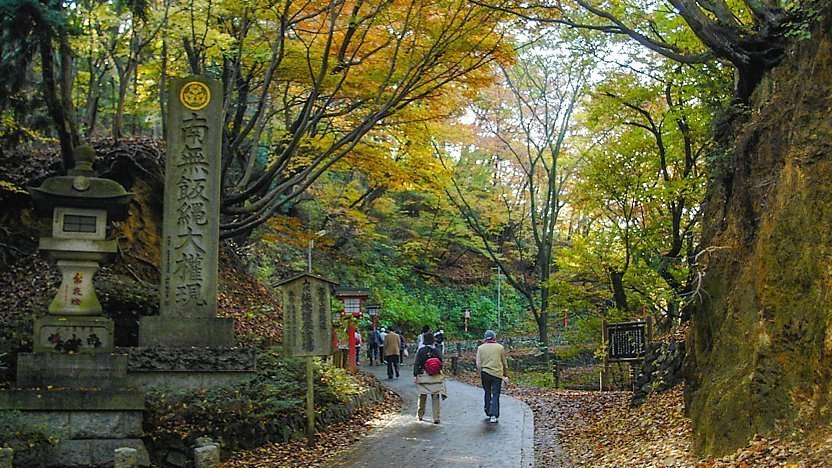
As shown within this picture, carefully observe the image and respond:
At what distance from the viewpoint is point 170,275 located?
12.3m

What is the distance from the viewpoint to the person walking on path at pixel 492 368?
41.3 feet

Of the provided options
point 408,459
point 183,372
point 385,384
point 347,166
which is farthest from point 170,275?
point 385,384

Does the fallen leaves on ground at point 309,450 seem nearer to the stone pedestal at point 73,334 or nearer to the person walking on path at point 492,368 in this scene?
the person walking on path at point 492,368

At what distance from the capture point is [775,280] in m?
8.09

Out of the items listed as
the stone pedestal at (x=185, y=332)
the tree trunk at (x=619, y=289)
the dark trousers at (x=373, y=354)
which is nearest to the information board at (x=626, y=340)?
the tree trunk at (x=619, y=289)

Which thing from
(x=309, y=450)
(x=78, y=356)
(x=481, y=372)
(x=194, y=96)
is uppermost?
(x=194, y=96)

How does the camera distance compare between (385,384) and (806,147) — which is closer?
(806,147)

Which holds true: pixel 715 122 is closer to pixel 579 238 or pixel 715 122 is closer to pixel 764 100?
pixel 764 100

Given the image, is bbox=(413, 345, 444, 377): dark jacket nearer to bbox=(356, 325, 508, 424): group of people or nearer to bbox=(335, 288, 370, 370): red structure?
bbox=(356, 325, 508, 424): group of people

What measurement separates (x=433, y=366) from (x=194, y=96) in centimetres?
643

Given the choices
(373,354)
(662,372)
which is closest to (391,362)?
(373,354)

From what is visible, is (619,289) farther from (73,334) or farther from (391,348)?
(73,334)

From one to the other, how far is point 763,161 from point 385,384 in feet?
47.2

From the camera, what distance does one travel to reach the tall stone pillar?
1213 centimetres
